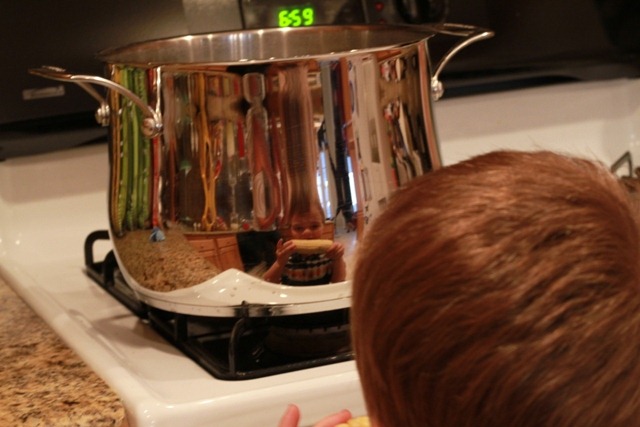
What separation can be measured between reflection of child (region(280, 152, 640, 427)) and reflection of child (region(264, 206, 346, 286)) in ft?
1.35

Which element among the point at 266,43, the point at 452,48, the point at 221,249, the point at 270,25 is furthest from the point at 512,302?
the point at 270,25

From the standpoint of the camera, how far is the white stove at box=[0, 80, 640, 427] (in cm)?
76

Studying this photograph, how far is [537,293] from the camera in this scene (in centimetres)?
37

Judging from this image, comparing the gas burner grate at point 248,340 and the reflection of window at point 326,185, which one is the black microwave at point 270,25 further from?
the reflection of window at point 326,185

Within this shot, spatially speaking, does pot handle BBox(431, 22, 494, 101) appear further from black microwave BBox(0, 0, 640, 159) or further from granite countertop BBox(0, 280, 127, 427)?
granite countertop BBox(0, 280, 127, 427)

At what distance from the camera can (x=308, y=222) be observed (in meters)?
0.82

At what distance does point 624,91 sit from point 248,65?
2.79 ft

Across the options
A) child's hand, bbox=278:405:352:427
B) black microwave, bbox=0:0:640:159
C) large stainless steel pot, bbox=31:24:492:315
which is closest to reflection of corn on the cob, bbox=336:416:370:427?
child's hand, bbox=278:405:352:427

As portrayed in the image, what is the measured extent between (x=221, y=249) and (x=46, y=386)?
19 centimetres

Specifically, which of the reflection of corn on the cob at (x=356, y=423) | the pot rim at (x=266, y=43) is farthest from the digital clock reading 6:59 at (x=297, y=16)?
the reflection of corn on the cob at (x=356, y=423)

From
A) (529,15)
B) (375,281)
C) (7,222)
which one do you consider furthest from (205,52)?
(375,281)

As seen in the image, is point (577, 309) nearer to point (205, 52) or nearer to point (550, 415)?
point (550, 415)

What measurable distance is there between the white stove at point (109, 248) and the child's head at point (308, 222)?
0.12m

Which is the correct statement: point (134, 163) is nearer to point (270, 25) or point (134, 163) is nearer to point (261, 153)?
point (261, 153)
